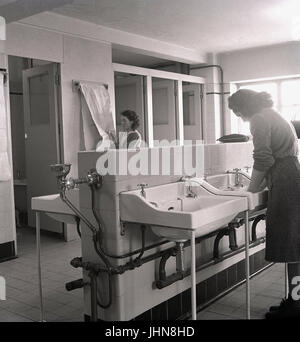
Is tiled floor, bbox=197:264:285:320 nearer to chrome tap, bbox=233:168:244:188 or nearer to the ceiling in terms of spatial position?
chrome tap, bbox=233:168:244:188

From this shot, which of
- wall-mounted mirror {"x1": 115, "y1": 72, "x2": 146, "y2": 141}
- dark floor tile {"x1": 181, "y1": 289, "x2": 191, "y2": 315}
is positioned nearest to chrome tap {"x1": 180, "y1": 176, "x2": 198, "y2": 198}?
dark floor tile {"x1": 181, "y1": 289, "x2": 191, "y2": 315}

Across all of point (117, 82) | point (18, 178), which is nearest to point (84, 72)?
point (117, 82)

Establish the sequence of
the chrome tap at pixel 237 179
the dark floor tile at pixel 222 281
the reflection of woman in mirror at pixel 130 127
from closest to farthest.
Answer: the dark floor tile at pixel 222 281, the chrome tap at pixel 237 179, the reflection of woman in mirror at pixel 130 127

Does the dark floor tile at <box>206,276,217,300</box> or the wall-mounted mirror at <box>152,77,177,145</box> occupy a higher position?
the wall-mounted mirror at <box>152,77,177,145</box>

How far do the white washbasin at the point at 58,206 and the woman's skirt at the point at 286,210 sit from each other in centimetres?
125

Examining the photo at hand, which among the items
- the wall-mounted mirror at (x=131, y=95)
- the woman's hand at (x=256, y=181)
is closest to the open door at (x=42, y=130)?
the wall-mounted mirror at (x=131, y=95)

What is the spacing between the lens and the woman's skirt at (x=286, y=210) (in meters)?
2.70

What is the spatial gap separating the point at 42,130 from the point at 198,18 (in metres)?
2.23

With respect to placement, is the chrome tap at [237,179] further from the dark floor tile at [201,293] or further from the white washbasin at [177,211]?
the dark floor tile at [201,293]

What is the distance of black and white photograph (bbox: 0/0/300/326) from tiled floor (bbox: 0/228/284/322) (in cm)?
2

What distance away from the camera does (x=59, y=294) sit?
3357mm

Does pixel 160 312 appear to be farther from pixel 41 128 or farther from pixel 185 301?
pixel 41 128

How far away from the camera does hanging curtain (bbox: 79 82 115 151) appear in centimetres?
504

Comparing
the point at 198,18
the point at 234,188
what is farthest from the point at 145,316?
the point at 198,18
